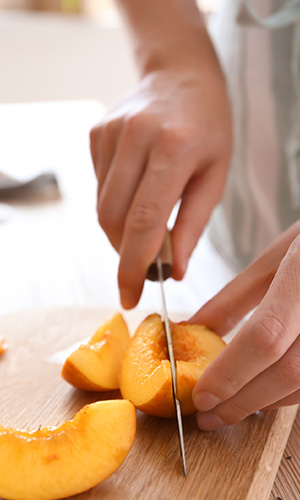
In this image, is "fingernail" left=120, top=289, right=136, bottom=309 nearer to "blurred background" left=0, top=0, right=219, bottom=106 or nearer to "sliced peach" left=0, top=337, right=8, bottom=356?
"sliced peach" left=0, top=337, right=8, bottom=356

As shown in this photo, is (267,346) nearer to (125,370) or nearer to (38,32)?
(125,370)

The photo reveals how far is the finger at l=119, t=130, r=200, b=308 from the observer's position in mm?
984

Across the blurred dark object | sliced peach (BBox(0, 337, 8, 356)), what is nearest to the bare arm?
sliced peach (BBox(0, 337, 8, 356))

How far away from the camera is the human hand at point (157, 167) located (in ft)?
3.27

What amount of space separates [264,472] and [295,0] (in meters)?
1.03

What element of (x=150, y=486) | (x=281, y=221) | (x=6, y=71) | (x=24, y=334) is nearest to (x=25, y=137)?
(x=6, y=71)

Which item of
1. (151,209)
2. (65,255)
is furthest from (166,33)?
(65,255)

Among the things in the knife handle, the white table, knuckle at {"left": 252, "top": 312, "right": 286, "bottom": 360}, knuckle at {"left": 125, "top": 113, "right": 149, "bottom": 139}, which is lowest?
the white table

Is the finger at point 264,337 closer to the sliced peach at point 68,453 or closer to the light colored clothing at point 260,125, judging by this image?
the sliced peach at point 68,453

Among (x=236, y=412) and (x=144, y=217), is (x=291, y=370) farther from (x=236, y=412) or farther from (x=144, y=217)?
(x=144, y=217)

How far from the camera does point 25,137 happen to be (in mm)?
2824

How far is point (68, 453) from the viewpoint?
73cm

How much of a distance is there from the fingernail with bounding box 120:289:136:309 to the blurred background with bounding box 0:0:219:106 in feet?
10.8

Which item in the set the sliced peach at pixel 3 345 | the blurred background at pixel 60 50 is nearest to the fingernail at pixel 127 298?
the sliced peach at pixel 3 345
